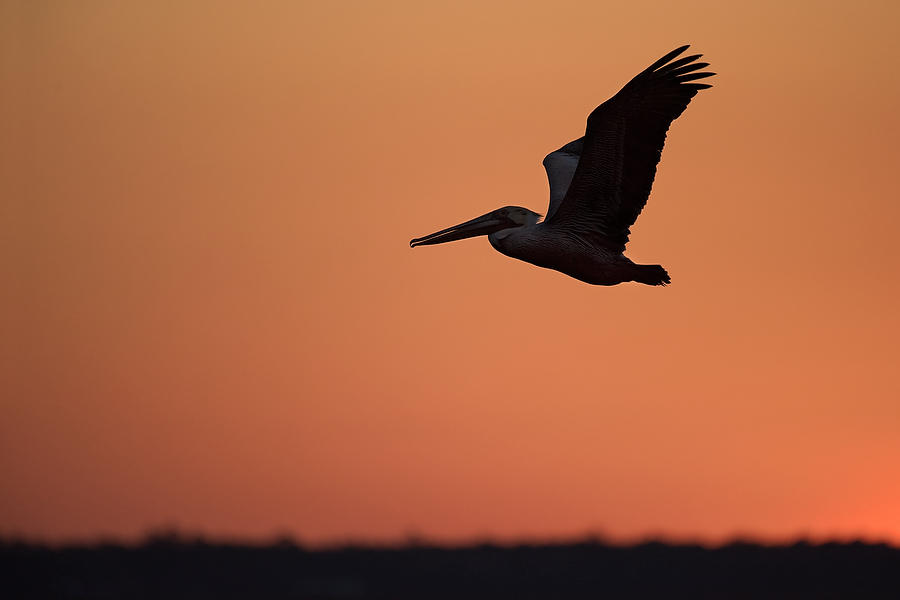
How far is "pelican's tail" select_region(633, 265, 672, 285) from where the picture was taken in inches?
663

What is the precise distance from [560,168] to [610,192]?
278 cm

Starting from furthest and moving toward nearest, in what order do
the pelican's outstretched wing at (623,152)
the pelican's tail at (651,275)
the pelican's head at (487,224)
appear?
1. the pelican's head at (487,224)
2. the pelican's tail at (651,275)
3. the pelican's outstretched wing at (623,152)

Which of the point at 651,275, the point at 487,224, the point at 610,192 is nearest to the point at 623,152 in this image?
the point at 610,192

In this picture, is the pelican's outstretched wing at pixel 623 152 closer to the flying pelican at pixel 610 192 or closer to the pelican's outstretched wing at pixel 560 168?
the flying pelican at pixel 610 192

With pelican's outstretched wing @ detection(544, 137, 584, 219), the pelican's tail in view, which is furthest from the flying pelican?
pelican's outstretched wing @ detection(544, 137, 584, 219)

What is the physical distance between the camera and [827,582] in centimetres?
9575

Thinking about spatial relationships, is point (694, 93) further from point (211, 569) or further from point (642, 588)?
point (642, 588)

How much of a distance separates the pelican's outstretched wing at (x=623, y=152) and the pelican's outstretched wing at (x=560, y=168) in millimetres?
1344

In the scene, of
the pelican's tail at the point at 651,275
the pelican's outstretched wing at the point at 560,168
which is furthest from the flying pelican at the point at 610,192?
the pelican's outstretched wing at the point at 560,168

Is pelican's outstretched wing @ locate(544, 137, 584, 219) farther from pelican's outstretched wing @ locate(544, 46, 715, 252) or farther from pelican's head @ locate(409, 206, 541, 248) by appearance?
pelican's outstretched wing @ locate(544, 46, 715, 252)

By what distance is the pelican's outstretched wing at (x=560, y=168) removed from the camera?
62.4 feet

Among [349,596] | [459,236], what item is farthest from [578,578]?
[459,236]

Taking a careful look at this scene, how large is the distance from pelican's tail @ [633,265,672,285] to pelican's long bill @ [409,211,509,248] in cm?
219

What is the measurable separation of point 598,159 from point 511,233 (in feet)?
5.47
